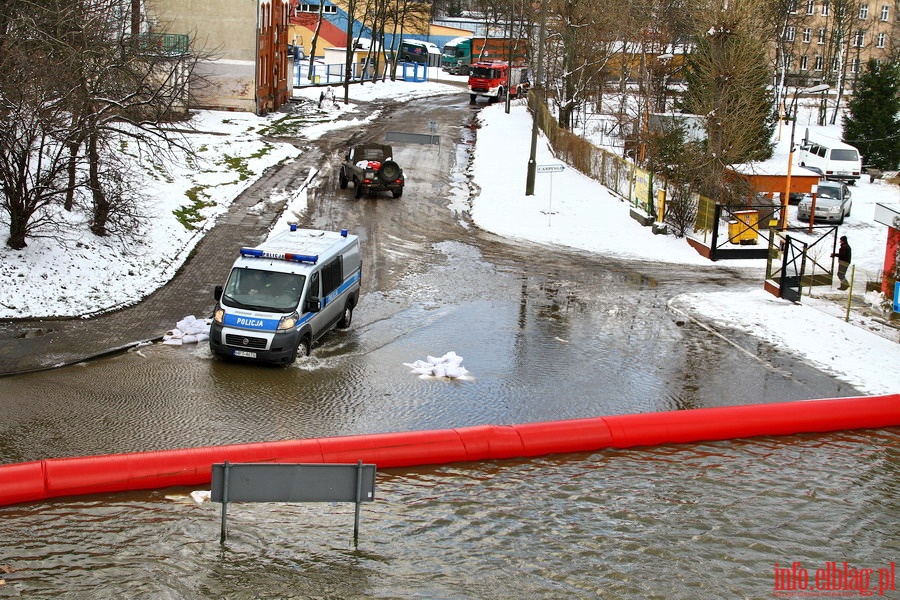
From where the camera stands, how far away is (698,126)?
37.2 meters

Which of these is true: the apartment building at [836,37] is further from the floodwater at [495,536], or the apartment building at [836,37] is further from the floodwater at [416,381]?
the floodwater at [495,536]

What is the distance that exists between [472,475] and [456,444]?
0.57 meters

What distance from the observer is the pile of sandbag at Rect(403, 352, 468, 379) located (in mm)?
16906

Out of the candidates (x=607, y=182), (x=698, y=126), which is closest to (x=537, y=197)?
(x=607, y=182)

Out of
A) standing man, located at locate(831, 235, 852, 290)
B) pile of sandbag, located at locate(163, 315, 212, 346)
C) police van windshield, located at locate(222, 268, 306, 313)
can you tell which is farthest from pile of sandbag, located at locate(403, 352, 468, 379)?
standing man, located at locate(831, 235, 852, 290)

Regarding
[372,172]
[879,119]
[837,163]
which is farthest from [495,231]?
[879,119]

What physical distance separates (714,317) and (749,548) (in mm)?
11879

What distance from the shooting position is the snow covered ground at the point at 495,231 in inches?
766

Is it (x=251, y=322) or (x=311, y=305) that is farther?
(x=311, y=305)

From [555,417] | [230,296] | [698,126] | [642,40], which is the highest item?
[642,40]

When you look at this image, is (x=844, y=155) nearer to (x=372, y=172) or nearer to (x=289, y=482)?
(x=372, y=172)

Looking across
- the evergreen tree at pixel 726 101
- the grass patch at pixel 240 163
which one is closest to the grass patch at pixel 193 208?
the grass patch at pixel 240 163

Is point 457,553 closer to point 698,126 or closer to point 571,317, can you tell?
point 571,317

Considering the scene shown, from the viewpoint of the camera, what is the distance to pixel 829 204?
116ft
